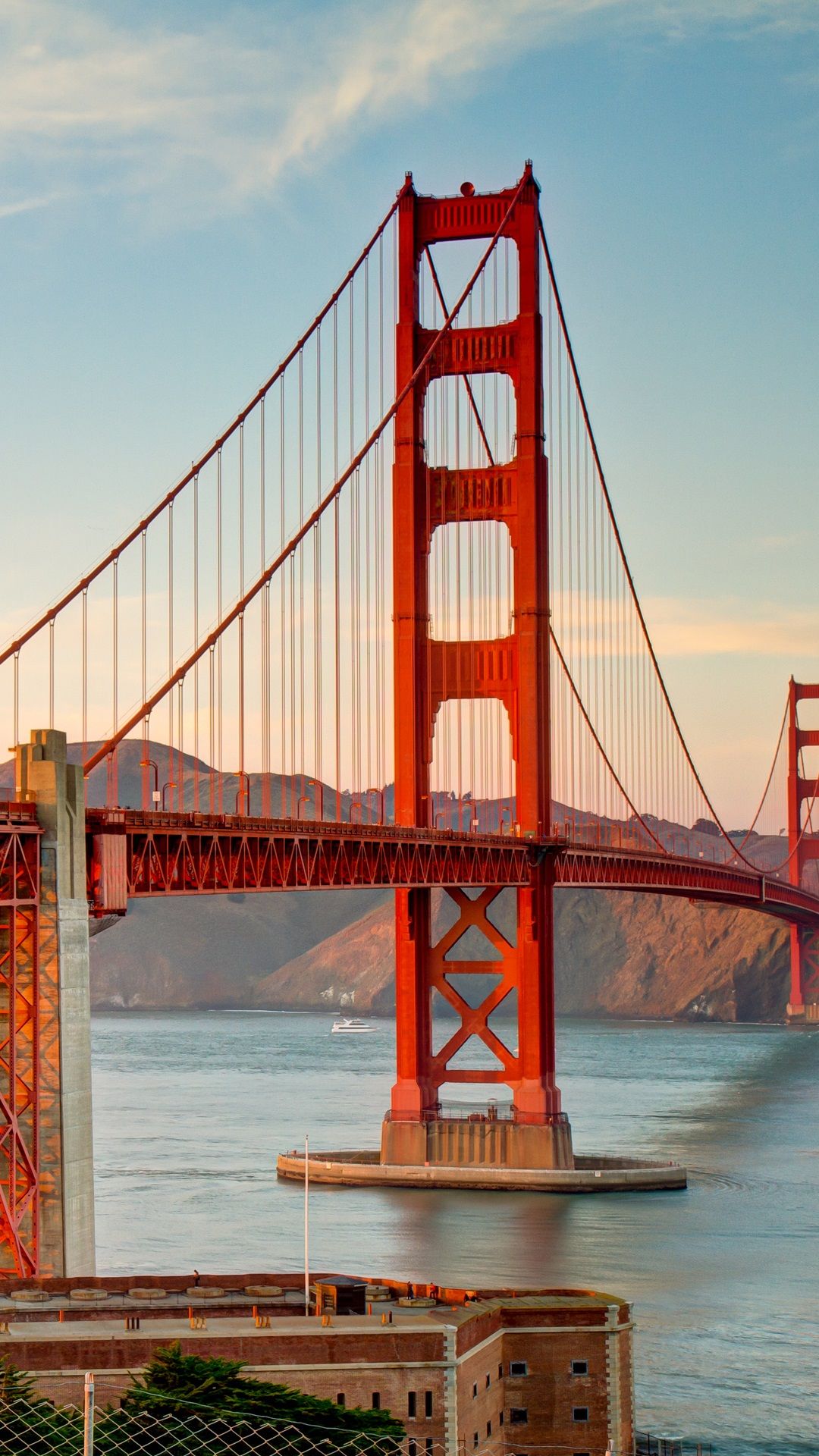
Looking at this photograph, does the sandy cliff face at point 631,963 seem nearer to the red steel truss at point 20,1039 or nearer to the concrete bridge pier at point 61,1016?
the concrete bridge pier at point 61,1016

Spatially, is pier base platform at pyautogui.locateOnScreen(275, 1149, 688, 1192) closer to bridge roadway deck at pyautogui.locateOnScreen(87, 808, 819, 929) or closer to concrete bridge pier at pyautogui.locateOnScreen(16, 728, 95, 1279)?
bridge roadway deck at pyautogui.locateOnScreen(87, 808, 819, 929)

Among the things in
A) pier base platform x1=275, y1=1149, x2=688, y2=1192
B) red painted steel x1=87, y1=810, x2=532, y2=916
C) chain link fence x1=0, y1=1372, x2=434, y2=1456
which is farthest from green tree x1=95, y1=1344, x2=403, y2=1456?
pier base platform x1=275, y1=1149, x2=688, y2=1192

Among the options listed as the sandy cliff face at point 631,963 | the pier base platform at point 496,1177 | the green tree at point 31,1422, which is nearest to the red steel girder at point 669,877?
the pier base platform at point 496,1177

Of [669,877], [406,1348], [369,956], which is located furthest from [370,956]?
[406,1348]

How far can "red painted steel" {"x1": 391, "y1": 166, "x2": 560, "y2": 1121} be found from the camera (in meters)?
49.8

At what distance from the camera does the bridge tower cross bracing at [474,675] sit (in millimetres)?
49500

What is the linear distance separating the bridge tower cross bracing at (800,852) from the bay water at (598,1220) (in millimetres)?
40650

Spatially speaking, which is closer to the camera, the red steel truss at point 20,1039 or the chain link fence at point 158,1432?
the chain link fence at point 158,1432

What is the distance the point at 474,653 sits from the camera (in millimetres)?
50812

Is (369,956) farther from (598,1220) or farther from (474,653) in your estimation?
(598,1220)

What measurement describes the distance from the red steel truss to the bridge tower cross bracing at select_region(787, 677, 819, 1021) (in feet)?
319

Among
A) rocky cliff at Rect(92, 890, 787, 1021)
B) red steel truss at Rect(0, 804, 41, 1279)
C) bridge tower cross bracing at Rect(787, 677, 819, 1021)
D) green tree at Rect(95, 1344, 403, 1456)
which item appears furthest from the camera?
rocky cliff at Rect(92, 890, 787, 1021)

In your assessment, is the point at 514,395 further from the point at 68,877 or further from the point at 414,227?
the point at 68,877

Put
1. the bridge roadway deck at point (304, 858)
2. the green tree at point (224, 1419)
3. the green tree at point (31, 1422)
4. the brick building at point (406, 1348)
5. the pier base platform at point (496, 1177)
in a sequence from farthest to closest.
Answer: the pier base platform at point (496, 1177)
the bridge roadway deck at point (304, 858)
the brick building at point (406, 1348)
the green tree at point (224, 1419)
the green tree at point (31, 1422)
